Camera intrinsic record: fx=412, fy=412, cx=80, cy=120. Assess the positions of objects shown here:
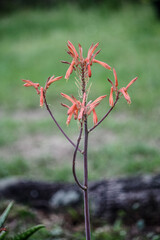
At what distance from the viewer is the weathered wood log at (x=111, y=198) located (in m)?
2.72

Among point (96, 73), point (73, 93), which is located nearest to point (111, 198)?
point (73, 93)

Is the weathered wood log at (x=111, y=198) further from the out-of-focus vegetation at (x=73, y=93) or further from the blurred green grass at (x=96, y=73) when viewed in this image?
the blurred green grass at (x=96, y=73)

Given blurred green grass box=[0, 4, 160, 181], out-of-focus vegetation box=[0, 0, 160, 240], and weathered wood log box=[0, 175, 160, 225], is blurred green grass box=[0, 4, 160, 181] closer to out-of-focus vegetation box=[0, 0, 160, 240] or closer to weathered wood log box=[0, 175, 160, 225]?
out-of-focus vegetation box=[0, 0, 160, 240]

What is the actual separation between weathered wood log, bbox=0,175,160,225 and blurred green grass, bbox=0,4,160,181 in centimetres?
92

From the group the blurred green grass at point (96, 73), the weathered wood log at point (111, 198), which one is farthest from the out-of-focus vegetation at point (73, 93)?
the weathered wood log at point (111, 198)

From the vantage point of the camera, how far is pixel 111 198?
9.26ft

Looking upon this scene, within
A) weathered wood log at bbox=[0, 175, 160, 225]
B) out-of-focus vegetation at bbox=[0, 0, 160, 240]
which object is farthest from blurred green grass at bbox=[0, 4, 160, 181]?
weathered wood log at bbox=[0, 175, 160, 225]

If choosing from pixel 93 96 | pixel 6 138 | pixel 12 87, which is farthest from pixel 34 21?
pixel 6 138

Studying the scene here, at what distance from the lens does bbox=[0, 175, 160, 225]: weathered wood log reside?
8.91 feet

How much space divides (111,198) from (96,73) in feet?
19.0

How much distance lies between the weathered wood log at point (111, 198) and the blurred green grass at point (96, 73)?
920mm

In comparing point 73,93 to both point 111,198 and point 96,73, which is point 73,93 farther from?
point 111,198

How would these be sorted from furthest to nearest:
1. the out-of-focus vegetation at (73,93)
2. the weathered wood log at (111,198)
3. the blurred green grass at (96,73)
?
the blurred green grass at (96,73)
the out-of-focus vegetation at (73,93)
the weathered wood log at (111,198)

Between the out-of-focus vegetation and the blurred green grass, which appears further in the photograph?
the blurred green grass
